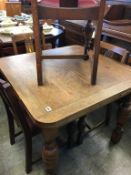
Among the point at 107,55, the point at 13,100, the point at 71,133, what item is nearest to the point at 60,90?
the point at 13,100

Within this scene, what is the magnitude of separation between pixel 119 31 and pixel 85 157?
1.30 meters

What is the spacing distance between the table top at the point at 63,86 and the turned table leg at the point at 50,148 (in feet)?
0.24

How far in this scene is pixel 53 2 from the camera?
1091mm

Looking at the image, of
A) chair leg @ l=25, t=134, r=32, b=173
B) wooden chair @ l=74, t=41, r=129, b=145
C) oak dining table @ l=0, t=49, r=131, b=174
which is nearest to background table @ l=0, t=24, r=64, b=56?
oak dining table @ l=0, t=49, r=131, b=174

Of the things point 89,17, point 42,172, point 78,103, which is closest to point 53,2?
point 89,17

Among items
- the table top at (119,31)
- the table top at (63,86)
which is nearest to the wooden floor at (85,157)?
the table top at (63,86)

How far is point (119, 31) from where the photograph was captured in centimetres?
175

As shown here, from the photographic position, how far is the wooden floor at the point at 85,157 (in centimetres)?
140

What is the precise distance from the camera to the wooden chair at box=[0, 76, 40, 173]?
2.94ft

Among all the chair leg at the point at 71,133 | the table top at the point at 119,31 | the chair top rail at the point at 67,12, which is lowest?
the chair leg at the point at 71,133

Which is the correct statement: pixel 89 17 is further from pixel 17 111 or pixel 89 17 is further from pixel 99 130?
pixel 99 130

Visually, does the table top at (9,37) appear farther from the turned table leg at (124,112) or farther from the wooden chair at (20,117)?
the turned table leg at (124,112)

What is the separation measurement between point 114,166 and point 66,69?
3.05 feet

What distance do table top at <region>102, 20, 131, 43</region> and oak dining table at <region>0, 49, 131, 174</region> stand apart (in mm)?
400
